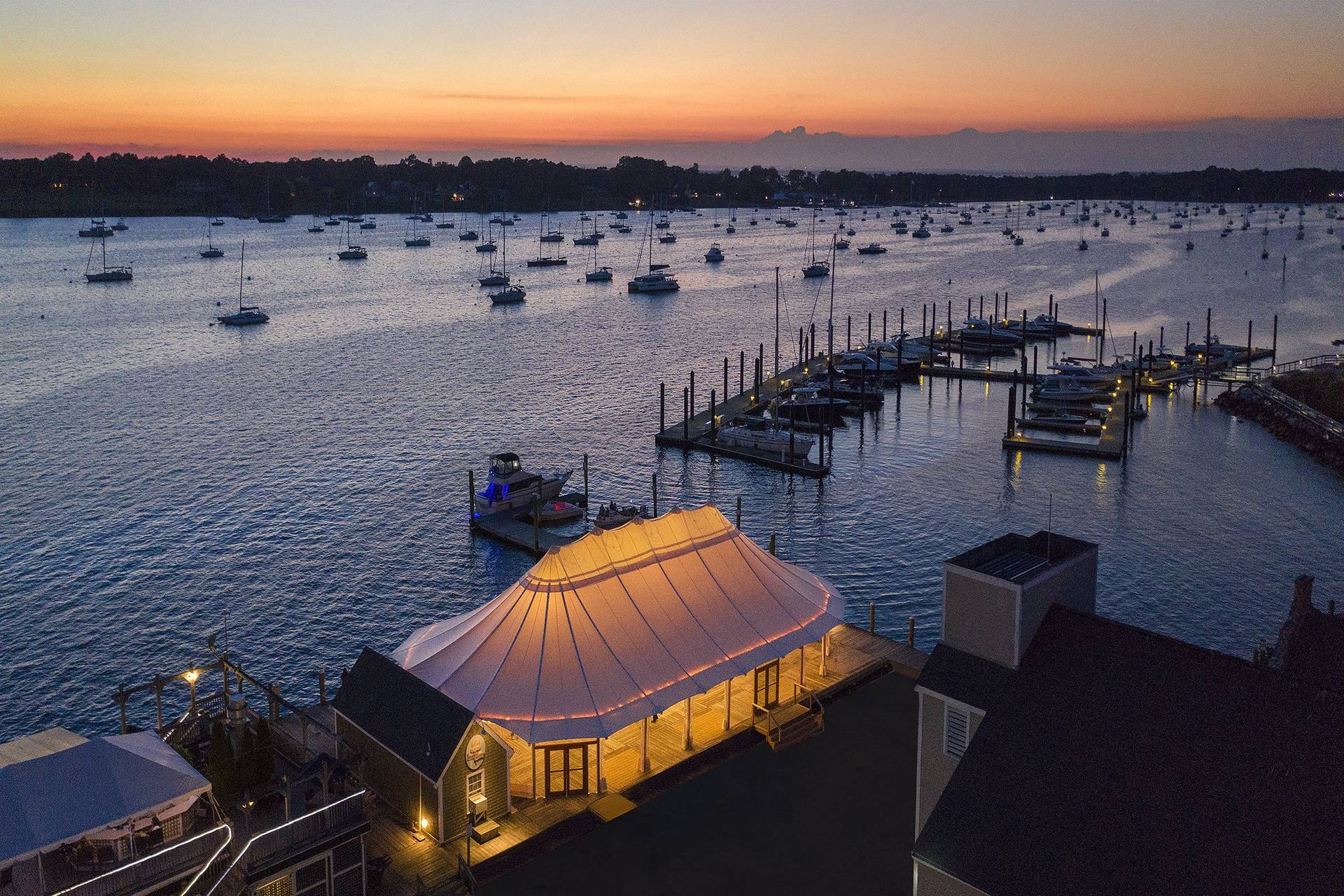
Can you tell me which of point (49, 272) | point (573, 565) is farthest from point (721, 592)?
point (49, 272)

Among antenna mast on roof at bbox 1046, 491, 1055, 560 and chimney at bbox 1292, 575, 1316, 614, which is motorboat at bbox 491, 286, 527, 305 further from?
chimney at bbox 1292, 575, 1316, 614

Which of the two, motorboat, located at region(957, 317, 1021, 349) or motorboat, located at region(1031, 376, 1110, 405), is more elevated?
motorboat, located at region(957, 317, 1021, 349)

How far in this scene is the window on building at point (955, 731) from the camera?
59.2ft

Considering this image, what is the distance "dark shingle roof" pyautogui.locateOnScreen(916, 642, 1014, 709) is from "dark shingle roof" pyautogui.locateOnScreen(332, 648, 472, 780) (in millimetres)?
8582

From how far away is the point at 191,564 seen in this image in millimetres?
42438

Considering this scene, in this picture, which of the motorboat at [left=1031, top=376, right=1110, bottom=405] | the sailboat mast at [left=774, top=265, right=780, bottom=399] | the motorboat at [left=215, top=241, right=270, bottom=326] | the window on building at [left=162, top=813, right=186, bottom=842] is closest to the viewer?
the window on building at [left=162, top=813, right=186, bottom=842]

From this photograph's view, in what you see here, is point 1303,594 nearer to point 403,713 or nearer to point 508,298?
point 403,713

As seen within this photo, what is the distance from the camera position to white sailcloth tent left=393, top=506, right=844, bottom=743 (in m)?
21.9

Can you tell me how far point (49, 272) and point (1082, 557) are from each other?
168 metres

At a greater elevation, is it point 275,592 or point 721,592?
point 721,592

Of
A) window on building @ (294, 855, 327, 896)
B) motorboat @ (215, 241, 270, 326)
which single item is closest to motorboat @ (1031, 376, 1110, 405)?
window on building @ (294, 855, 327, 896)

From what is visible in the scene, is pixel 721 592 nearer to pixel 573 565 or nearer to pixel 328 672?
pixel 573 565

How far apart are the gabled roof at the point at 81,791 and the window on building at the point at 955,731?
12.5 meters

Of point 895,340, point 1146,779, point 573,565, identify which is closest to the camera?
point 1146,779
